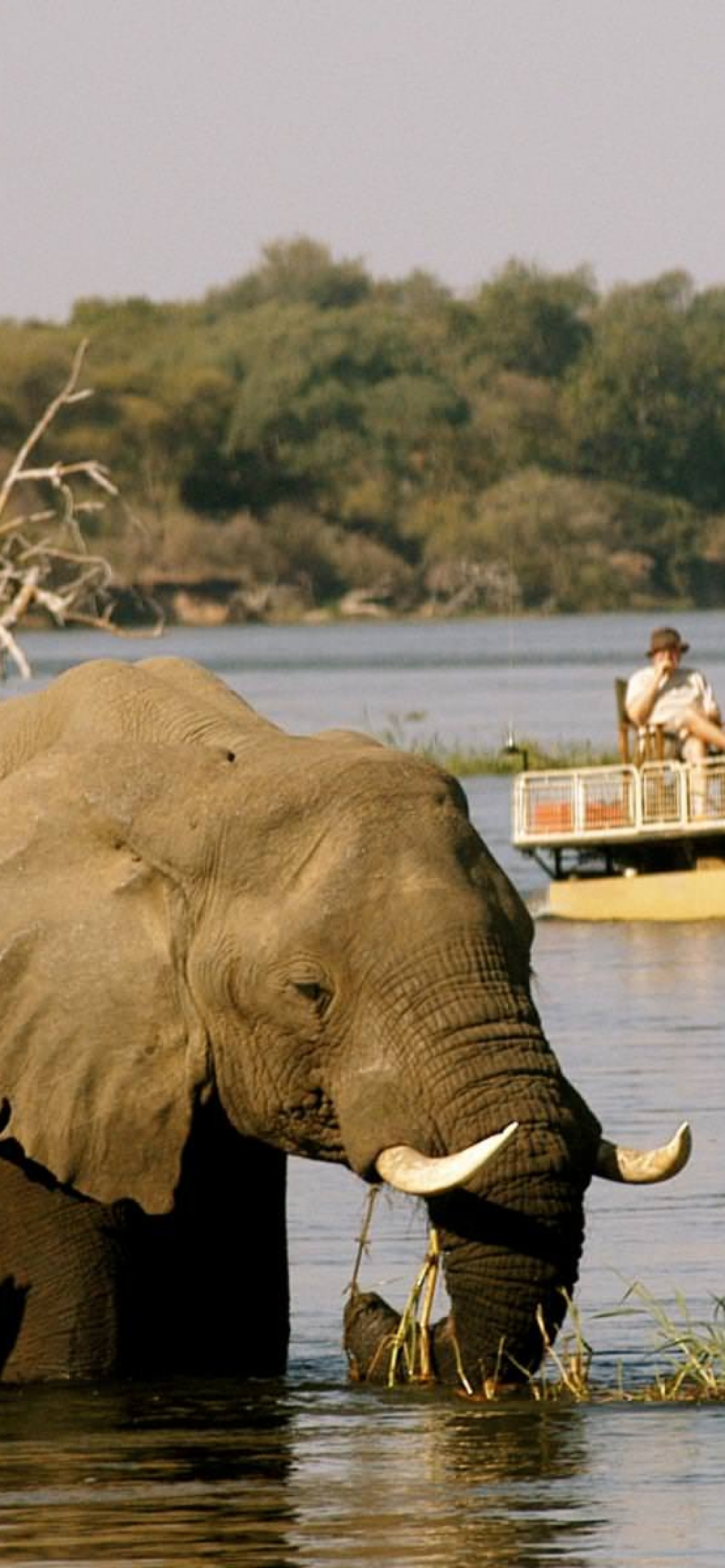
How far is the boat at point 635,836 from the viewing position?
2456 centimetres

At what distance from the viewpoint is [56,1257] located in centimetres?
920

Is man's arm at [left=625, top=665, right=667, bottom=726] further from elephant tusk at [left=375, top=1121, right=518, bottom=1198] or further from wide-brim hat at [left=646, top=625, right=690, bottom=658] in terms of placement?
elephant tusk at [left=375, top=1121, right=518, bottom=1198]

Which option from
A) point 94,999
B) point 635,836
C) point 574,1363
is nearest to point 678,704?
point 635,836

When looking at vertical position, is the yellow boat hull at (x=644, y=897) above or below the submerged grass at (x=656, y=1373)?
above

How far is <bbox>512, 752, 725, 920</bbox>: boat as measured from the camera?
80.6 ft

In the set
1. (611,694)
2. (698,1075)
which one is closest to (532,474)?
(611,694)

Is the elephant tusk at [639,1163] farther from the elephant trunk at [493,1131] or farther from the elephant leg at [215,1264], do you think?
the elephant leg at [215,1264]

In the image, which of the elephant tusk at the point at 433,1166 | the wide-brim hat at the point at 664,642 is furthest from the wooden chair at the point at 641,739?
the elephant tusk at the point at 433,1166

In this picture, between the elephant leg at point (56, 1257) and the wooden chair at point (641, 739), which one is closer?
the elephant leg at point (56, 1257)

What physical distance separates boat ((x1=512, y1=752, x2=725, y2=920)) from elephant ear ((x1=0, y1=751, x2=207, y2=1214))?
591 inches

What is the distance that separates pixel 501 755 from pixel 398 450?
7938 centimetres

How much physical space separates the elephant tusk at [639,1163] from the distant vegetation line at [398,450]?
290 ft

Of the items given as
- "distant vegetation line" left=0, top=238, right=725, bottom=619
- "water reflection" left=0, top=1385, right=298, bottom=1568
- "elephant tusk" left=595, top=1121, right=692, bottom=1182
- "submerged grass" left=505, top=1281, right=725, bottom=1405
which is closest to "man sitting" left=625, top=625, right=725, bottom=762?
"submerged grass" left=505, top=1281, right=725, bottom=1405

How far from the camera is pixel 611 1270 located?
11883 millimetres
